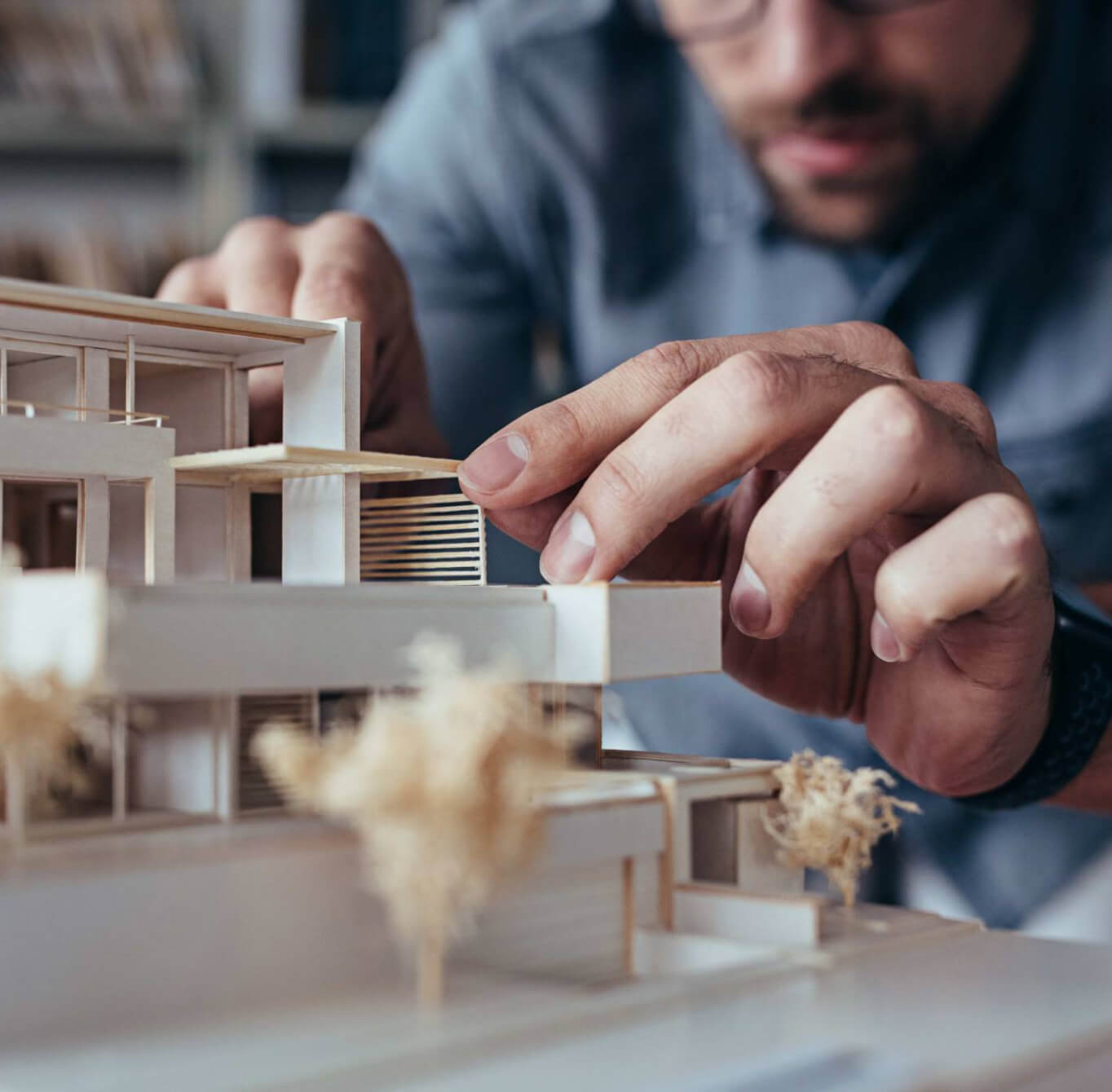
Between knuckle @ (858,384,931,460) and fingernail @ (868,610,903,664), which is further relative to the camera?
fingernail @ (868,610,903,664)

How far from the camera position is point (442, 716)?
1.46 meters

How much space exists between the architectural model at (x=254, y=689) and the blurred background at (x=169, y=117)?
1.92m

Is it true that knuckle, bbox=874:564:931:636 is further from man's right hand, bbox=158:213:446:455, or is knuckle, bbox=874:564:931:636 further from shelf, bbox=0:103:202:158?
shelf, bbox=0:103:202:158

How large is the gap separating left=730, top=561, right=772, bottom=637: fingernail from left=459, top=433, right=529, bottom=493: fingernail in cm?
34

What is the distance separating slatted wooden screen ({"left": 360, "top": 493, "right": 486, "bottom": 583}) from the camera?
2.20 m

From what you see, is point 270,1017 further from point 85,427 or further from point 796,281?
point 796,281

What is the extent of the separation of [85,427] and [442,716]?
904mm

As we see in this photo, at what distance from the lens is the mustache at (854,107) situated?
3.33 meters

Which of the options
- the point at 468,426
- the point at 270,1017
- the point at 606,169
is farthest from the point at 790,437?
the point at 606,169

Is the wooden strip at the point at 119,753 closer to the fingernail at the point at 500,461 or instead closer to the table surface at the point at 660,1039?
the table surface at the point at 660,1039

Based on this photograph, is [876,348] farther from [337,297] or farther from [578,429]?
[337,297]

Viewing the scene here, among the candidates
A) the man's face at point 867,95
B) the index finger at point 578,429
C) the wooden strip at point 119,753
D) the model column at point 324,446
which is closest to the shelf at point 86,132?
the man's face at point 867,95

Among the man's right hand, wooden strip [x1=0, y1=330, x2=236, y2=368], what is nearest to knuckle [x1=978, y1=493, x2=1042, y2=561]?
the man's right hand

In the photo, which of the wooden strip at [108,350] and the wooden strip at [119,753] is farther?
Result: the wooden strip at [108,350]
